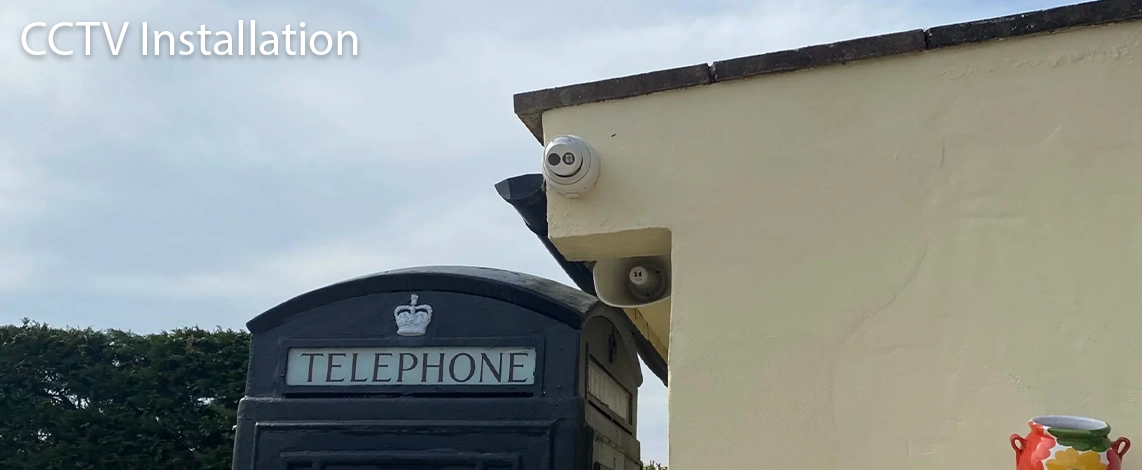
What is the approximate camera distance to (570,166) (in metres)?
3.13

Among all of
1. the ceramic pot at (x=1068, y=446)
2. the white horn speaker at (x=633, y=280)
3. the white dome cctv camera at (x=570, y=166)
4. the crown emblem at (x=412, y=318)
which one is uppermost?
the white dome cctv camera at (x=570, y=166)

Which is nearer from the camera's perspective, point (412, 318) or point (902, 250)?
point (902, 250)

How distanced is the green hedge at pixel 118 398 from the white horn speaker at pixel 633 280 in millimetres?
5324

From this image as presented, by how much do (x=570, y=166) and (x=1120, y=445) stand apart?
1731mm

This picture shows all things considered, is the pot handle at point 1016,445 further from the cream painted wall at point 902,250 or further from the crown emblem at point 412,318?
the crown emblem at point 412,318

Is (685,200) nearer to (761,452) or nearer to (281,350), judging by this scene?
(761,452)

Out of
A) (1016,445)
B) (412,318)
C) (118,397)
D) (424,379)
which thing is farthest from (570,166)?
(118,397)

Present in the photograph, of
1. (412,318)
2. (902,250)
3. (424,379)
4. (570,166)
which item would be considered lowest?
(424,379)

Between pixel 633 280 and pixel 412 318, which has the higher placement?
pixel 633 280

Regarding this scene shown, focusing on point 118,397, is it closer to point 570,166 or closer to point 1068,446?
point 570,166

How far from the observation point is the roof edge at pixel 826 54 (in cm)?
290

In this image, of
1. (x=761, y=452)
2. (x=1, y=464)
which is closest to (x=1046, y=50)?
(x=761, y=452)

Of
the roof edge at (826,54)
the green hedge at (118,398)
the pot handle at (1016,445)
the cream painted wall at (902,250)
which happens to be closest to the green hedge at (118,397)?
the green hedge at (118,398)

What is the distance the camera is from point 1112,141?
2.82 meters
